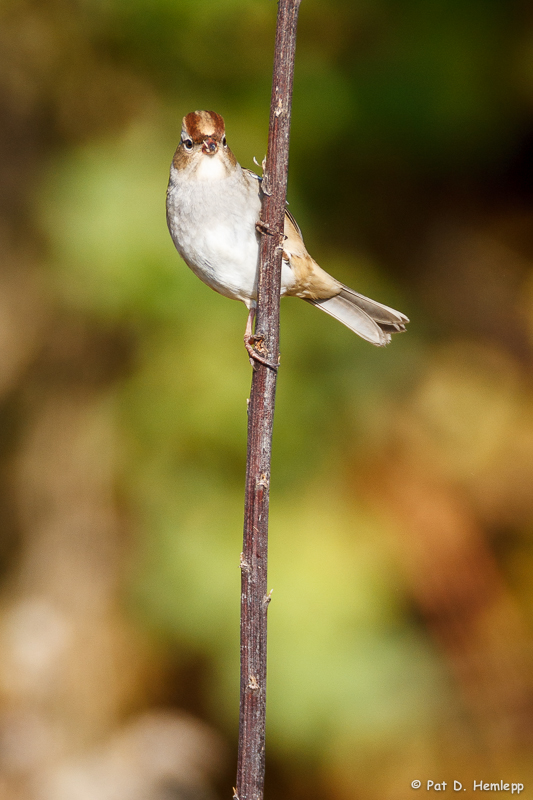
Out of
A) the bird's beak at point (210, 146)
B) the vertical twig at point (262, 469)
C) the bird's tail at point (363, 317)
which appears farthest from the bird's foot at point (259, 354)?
the bird's tail at point (363, 317)

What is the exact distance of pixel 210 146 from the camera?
236cm

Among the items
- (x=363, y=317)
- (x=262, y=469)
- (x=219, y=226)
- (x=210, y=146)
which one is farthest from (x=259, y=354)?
(x=363, y=317)

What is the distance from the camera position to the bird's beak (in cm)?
236

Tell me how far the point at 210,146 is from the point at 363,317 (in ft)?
3.16

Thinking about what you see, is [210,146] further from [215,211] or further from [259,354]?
[259,354]

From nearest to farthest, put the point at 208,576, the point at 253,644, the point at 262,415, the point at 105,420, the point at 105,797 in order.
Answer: the point at 253,644 → the point at 262,415 → the point at 105,797 → the point at 208,576 → the point at 105,420

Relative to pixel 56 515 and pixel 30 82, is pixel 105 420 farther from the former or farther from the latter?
pixel 30 82

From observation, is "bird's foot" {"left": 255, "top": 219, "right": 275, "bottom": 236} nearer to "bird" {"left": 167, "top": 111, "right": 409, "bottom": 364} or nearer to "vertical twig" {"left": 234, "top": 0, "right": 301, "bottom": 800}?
"vertical twig" {"left": 234, "top": 0, "right": 301, "bottom": 800}

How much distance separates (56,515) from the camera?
13.6ft

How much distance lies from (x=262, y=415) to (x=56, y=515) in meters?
2.83

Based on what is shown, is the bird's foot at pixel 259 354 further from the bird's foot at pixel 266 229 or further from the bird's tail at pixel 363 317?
the bird's tail at pixel 363 317

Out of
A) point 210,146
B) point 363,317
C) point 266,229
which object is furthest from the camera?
point 363,317

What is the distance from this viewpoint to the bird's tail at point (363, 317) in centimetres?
295

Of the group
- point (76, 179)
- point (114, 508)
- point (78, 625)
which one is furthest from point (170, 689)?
point (76, 179)
